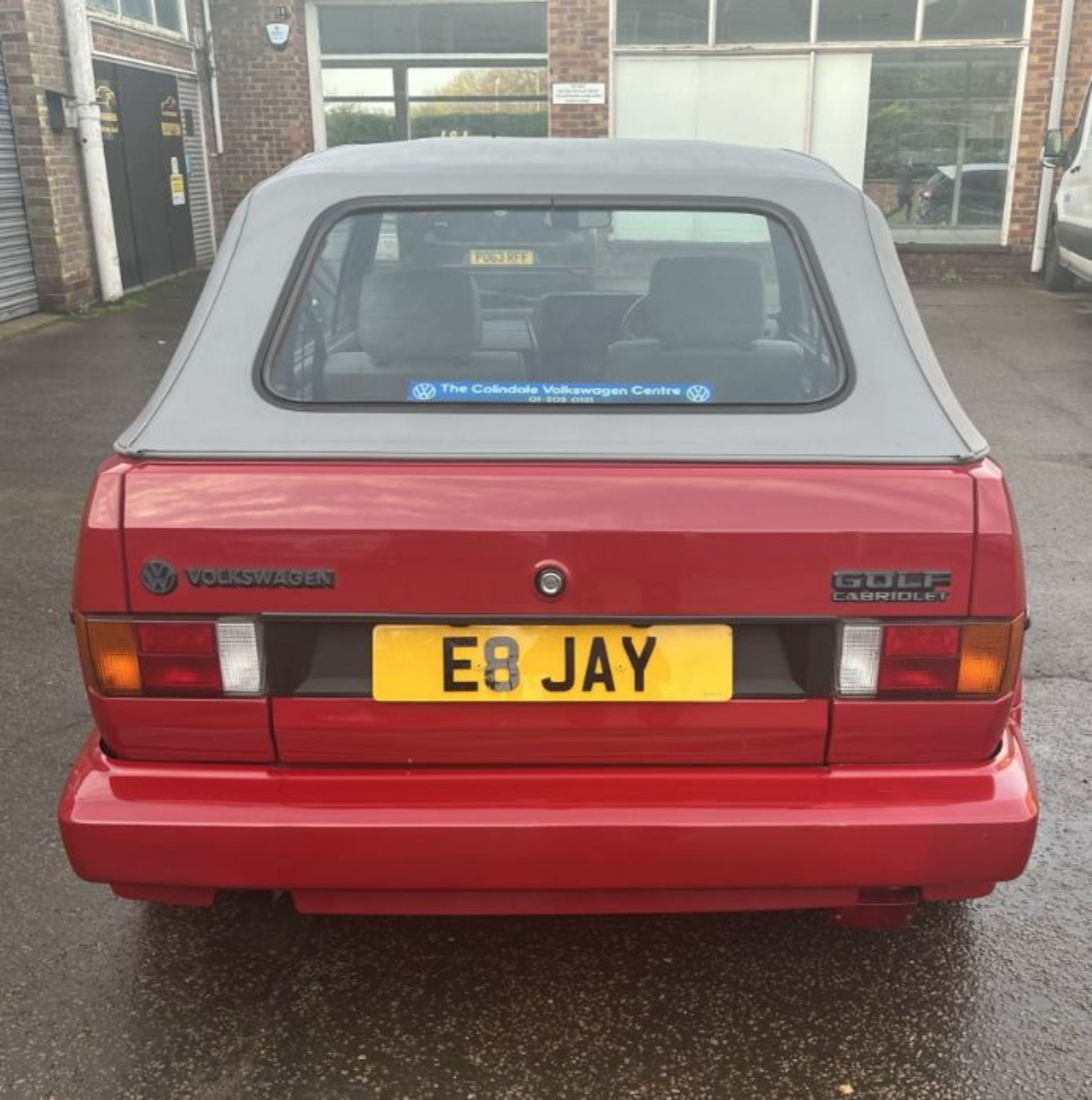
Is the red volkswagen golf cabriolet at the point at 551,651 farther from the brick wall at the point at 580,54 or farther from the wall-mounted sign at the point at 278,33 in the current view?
the wall-mounted sign at the point at 278,33

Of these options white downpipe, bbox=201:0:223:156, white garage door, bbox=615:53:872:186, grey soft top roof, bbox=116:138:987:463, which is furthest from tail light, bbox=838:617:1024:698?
white downpipe, bbox=201:0:223:156

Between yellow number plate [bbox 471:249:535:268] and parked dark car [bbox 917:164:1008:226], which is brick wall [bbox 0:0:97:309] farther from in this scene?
yellow number plate [bbox 471:249:535:268]

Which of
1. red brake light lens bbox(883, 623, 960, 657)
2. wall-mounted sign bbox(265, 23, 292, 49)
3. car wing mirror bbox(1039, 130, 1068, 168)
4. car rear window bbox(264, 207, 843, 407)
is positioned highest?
wall-mounted sign bbox(265, 23, 292, 49)

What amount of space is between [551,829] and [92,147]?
1101cm

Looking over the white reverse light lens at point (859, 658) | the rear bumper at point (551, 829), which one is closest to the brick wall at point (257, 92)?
the rear bumper at point (551, 829)

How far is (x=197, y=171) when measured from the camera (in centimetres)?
1461

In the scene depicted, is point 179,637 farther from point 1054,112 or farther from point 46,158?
point 1054,112

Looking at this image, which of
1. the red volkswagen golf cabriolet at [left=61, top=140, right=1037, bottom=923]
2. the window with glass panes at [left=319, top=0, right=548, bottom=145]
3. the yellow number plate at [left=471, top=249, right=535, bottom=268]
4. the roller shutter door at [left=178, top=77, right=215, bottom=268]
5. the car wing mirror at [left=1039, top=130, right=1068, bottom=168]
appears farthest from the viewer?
the window with glass panes at [left=319, top=0, right=548, bottom=145]

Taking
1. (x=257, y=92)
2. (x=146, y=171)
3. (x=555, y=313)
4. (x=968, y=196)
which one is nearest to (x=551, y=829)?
(x=555, y=313)

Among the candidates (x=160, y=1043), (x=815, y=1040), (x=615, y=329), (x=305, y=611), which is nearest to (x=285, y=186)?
(x=615, y=329)

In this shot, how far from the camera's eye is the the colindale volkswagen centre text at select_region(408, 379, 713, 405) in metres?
2.31

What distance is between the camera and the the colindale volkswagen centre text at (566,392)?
7.59ft

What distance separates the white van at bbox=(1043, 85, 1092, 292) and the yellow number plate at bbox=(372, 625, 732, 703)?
36.1 ft

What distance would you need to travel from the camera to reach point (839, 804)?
213cm
